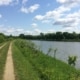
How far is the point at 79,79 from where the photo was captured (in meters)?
14.2

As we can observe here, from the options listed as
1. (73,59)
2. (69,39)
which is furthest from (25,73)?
(69,39)

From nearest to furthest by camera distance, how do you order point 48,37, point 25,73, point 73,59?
point 25,73 → point 73,59 → point 48,37

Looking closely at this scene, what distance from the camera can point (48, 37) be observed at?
6934 inches

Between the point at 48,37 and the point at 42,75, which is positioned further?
the point at 48,37

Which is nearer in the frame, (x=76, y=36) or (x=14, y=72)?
(x=14, y=72)

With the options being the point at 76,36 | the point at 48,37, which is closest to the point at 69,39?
the point at 76,36

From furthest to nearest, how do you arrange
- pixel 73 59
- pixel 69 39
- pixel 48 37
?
pixel 48 37 < pixel 69 39 < pixel 73 59

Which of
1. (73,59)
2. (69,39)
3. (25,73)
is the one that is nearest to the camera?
(25,73)

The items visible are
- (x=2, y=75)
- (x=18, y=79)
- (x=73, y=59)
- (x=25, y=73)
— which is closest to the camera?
(x=18, y=79)

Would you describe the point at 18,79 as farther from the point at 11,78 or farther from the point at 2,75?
the point at 2,75

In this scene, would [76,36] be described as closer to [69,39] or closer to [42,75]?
[69,39]

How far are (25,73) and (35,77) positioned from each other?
1.24 metres

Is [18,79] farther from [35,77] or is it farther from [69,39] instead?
[69,39]

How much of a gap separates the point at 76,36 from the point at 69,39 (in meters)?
5.29
